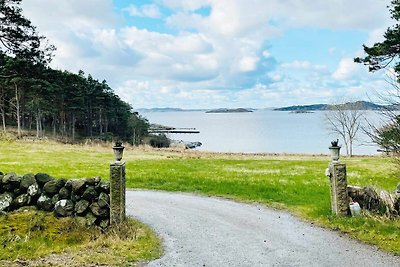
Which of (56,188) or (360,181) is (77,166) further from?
(360,181)

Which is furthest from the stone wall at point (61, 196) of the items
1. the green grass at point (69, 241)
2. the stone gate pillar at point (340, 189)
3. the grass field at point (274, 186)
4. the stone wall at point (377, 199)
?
the stone wall at point (377, 199)

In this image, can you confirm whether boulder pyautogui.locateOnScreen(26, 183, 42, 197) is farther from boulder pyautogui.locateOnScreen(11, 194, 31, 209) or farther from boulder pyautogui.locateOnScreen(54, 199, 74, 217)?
boulder pyautogui.locateOnScreen(54, 199, 74, 217)

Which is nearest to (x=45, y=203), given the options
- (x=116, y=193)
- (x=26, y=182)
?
(x=26, y=182)

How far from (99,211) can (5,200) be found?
3.34 meters

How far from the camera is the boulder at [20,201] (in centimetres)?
1300

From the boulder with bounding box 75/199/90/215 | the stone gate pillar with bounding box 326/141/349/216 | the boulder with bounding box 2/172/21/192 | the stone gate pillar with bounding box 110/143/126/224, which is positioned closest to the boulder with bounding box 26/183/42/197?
the boulder with bounding box 2/172/21/192

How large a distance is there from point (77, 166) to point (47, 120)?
65.4 meters

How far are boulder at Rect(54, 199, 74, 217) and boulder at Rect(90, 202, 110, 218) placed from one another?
2.26ft

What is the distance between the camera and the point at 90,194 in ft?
41.2

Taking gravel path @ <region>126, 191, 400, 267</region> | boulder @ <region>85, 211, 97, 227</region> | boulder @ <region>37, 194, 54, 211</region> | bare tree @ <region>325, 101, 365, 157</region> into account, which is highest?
bare tree @ <region>325, 101, 365, 157</region>

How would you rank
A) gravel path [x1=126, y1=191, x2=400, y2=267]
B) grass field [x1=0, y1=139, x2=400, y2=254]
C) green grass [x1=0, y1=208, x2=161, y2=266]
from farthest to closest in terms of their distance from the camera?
grass field [x1=0, y1=139, x2=400, y2=254]
green grass [x1=0, y1=208, x2=161, y2=266]
gravel path [x1=126, y1=191, x2=400, y2=267]

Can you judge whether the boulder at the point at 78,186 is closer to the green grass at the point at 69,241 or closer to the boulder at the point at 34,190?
the green grass at the point at 69,241

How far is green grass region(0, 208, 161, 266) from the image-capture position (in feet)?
31.7

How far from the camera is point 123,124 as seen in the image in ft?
309
